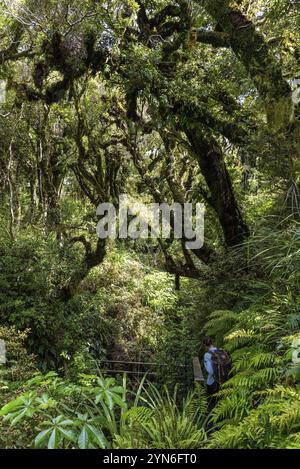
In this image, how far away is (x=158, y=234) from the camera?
28.4 ft

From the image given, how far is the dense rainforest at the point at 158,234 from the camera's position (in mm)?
2877

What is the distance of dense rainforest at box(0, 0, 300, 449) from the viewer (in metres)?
2.88

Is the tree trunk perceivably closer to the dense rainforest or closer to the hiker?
the dense rainforest

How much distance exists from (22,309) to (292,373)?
5.79 meters

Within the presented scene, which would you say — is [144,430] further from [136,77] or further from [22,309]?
[22,309]

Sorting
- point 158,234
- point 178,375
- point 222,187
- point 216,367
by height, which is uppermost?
point 222,187

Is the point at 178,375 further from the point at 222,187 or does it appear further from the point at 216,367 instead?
the point at 222,187

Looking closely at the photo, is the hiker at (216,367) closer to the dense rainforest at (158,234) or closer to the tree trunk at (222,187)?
the dense rainforest at (158,234)

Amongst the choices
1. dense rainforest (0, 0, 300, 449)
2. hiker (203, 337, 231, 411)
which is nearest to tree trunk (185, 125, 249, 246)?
dense rainforest (0, 0, 300, 449)

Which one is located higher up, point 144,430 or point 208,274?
point 208,274

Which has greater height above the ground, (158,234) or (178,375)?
(158,234)

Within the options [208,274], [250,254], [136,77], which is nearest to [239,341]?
[250,254]

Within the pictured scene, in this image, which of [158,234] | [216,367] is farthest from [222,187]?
[216,367]

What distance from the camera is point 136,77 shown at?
5.45 meters
